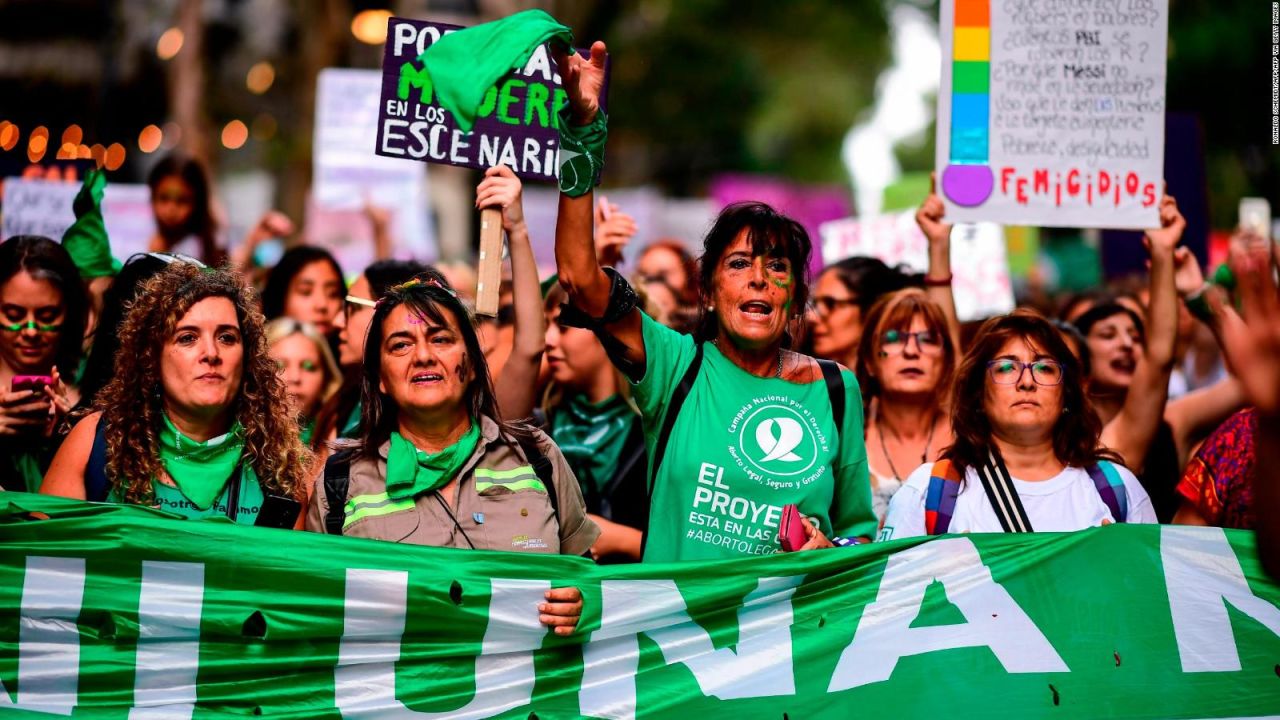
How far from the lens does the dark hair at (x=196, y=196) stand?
285 inches

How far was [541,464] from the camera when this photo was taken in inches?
162

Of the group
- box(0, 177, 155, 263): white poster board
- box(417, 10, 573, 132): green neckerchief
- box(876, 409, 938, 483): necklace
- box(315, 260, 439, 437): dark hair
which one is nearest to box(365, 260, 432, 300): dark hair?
box(315, 260, 439, 437): dark hair

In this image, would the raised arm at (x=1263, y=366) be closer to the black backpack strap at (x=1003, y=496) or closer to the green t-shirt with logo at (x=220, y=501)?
the black backpack strap at (x=1003, y=496)

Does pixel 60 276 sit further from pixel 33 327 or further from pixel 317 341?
pixel 317 341

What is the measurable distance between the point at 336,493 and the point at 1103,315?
3798 mm

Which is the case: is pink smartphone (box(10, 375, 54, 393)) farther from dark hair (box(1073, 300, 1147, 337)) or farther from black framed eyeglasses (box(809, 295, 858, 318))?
dark hair (box(1073, 300, 1147, 337))

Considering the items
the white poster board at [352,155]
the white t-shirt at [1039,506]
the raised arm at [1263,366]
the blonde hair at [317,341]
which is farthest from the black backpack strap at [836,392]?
the white poster board at [352,155]

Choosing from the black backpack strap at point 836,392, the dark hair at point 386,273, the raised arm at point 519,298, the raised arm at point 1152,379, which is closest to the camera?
the black backpack strap at point 836,392

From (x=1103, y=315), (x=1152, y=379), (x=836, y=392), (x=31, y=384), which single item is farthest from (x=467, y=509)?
(x=1103, y=315)

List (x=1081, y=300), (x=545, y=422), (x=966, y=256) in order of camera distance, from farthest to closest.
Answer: (x=966, y=256), (x=1081, y=300), (x=545, y=422)

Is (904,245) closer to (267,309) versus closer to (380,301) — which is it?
(267,309)

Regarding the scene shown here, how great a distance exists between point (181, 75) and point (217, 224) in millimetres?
16411

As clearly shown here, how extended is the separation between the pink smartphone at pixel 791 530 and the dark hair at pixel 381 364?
2.57 feet

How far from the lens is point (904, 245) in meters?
9.12
